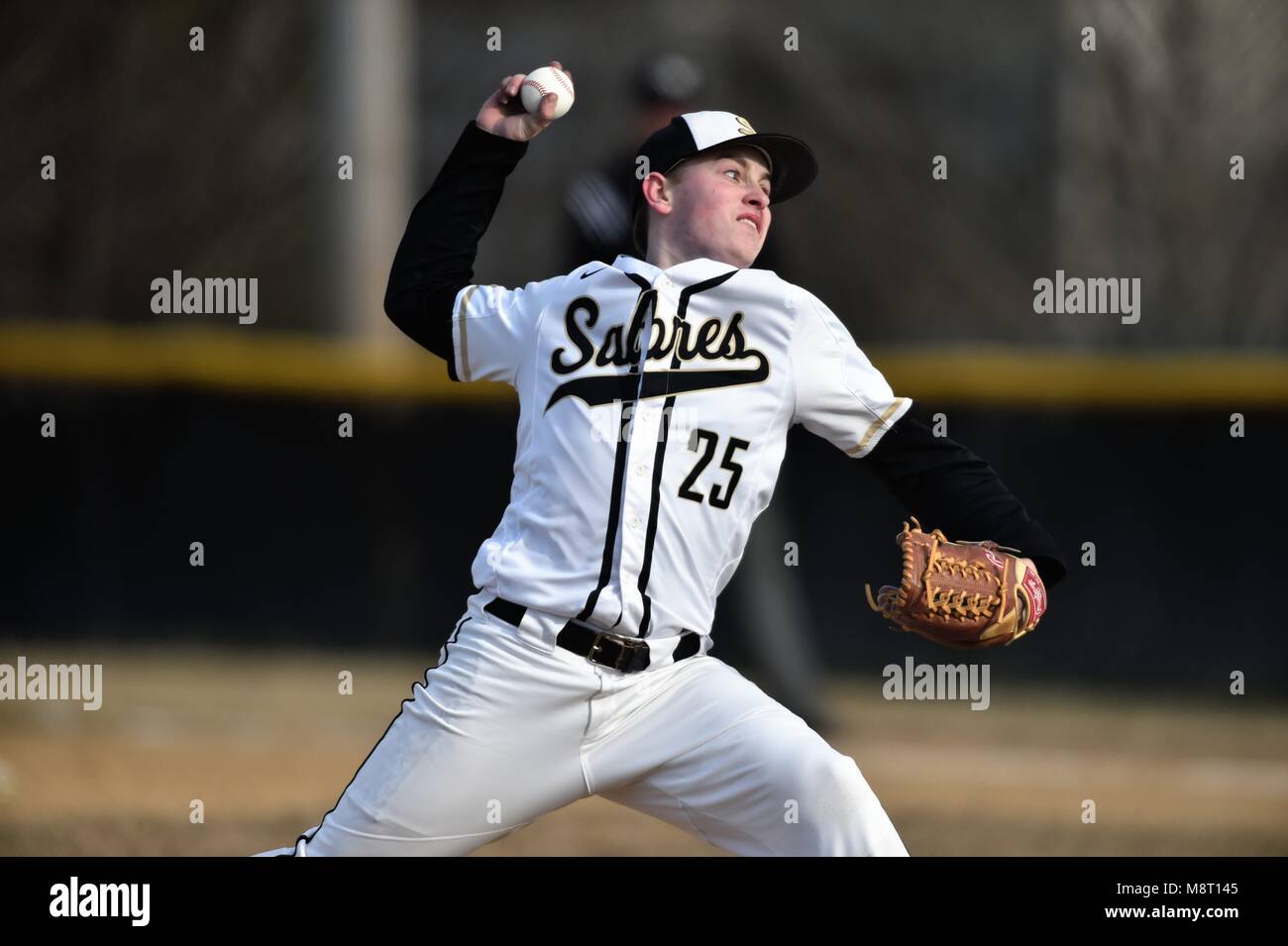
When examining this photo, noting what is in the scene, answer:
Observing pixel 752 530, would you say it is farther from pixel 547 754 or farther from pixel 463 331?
pixel 547 754

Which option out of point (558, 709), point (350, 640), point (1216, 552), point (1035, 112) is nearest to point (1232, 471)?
point (1216, 552)

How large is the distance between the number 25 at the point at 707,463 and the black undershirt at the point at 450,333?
0.23 metres

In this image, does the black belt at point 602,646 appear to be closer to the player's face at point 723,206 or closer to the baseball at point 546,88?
the player's face at point 723,206

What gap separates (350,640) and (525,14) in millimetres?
8269

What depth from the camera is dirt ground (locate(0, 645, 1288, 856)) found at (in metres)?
4.73

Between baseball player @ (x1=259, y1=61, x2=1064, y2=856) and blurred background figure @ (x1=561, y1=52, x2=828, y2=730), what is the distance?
5.82 feet

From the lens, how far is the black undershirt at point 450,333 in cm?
277

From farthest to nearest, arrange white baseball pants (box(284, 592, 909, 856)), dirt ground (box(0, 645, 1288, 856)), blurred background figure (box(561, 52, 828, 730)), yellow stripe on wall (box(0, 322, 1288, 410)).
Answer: yellow stripe on wall (box(0, 322, 1288, 410)) → blurred background figure (box(561, 52, 828, 730)) → dirt ground (box(0, 645, 1288, 856)) → white baseball pants (box(284, 592, 909, 856))

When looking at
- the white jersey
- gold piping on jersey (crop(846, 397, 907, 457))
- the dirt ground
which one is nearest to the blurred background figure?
the dirt ground

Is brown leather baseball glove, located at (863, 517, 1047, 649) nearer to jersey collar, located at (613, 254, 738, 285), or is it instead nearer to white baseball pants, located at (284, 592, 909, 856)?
white baseball pants, located at (284, 592, 909, 856)

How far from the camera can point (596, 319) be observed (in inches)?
111

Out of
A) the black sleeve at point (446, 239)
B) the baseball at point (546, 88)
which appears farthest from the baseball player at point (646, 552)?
the baseball at point (546, 88)

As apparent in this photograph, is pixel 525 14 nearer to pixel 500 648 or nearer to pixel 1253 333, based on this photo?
pixel 1253 333

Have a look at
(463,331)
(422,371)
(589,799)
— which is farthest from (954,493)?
(422,371)
